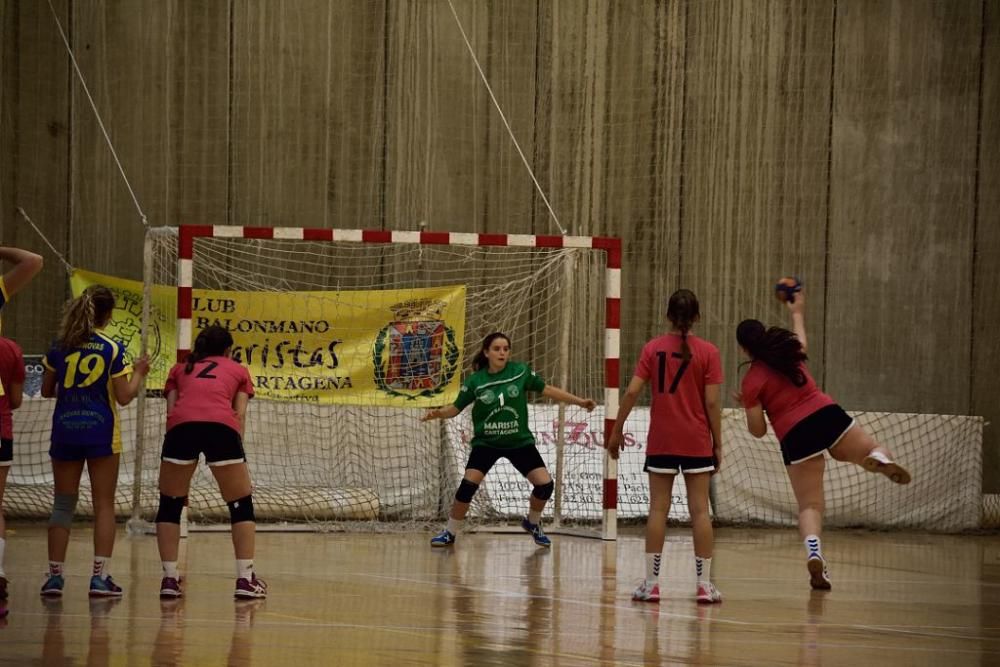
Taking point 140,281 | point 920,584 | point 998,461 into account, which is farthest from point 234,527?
point 998,461

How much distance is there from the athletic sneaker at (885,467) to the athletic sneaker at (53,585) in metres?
4.62

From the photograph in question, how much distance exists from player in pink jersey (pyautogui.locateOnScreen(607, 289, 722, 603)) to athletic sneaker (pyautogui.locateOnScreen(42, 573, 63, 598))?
3.25 meters

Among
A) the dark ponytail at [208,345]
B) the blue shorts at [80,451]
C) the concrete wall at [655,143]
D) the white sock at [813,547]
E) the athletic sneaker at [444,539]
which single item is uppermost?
the concrete wall at [655,143]

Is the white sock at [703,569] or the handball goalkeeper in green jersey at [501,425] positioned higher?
the handball goalkeeper in green jersey at [501,425]

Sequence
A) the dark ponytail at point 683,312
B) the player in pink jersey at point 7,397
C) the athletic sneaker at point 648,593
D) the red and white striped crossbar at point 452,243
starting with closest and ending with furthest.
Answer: the player in pink jersey at point 7,397, the athletic sneaker at point 648,593, the dark ponytail at point 683,312, the red and white striped crossbar at point 452,243

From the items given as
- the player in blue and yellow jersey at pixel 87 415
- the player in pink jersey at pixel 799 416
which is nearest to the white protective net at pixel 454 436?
the player in pink jersey at pixel 799 416

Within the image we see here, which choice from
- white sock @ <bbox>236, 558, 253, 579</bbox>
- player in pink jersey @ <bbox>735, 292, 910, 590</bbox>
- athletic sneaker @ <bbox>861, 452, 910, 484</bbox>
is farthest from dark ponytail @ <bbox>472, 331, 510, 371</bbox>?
white sock @ <bbox>236, 558, 253, 579</bbox>

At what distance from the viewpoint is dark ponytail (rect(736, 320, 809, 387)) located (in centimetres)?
823

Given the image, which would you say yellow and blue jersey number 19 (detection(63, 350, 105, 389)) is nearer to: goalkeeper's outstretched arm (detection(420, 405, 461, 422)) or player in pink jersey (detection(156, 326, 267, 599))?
player in pink jersey (detection(156, 326, 267, 599))

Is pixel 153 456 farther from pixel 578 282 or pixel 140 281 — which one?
pixel 578 282

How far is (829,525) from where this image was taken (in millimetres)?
12523

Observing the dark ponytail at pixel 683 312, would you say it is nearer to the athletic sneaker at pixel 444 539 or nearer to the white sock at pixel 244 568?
the white sock at pixel 244 568

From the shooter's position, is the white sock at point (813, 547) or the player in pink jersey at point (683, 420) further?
the white sock at point (813, 547)

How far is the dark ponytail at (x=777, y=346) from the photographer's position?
823 cm
